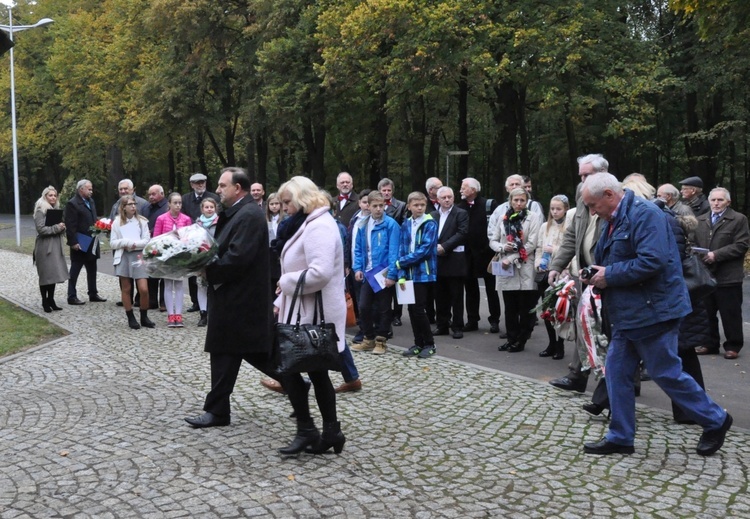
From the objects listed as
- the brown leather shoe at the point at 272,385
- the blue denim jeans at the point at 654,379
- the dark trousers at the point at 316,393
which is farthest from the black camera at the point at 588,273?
the brown leather shoe at the point at 272,385

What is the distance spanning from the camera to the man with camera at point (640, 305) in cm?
536

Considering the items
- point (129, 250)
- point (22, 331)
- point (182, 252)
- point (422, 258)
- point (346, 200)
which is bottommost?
point (22, 331)

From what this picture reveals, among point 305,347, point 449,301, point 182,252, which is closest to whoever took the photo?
point 305,347

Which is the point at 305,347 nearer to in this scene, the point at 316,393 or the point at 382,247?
the point at 316,393

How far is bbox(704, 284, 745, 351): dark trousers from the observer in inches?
360

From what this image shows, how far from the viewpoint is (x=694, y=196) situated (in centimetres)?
965

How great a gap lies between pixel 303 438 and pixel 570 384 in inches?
118

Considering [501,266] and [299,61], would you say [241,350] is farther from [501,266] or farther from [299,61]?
[299,61]

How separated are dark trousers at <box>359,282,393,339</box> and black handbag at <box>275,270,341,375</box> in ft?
12.8

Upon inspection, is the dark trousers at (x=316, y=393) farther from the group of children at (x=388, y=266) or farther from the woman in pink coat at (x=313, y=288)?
the group of children at (x=388, y=266)

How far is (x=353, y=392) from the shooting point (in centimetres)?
746

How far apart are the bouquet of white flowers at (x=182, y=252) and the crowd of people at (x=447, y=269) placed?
11cm

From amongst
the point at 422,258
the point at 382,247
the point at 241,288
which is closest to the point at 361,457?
the point at 241,288

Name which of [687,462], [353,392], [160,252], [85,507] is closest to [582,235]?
[687,462]
